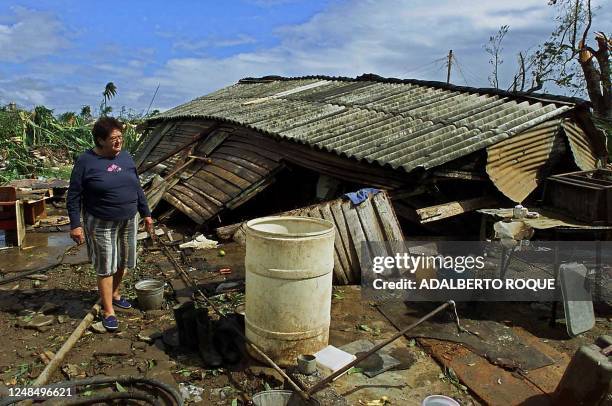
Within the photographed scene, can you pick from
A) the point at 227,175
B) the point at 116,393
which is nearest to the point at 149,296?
the point at 116,393

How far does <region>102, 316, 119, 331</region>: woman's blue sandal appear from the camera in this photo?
4.84 meters

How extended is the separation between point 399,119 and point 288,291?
18.9 feet

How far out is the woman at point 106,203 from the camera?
4672mm

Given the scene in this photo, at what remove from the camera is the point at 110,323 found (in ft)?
15.9

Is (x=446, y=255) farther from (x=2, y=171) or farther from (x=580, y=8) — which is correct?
(x=580, y=8)

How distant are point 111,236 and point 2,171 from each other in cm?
1311

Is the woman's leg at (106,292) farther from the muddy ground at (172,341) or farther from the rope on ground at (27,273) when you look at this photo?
the rope on ground at (27,273)

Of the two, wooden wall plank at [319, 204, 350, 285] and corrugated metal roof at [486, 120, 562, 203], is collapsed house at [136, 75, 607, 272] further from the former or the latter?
wooden wall plank at [319, 204, 350, 285]

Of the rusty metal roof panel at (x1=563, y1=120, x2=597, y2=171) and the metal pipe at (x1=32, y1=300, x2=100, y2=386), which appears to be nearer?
the metal pipe at (x1=32, y1=300, x2=100, y2=386)

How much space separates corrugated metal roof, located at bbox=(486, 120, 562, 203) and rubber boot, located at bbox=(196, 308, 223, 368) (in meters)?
4.74

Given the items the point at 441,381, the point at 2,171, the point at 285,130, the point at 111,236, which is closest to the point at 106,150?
the point at 111,236

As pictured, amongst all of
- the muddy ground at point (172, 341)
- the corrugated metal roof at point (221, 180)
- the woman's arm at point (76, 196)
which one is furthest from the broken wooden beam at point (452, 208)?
the woman's arm at point (76, 196)

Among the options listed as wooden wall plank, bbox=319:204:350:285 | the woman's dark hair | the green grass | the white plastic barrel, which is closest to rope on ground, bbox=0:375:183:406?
the white plastic barrel

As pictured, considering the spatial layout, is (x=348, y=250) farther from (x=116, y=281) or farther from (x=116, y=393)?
(x=116, y=393)
